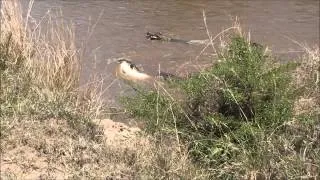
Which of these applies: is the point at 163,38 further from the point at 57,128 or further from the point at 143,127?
the point at 57,128

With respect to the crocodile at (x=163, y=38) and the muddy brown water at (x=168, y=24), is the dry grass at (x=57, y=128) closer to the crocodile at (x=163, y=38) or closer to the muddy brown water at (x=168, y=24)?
the muddy brown water at (x=168, y=24)

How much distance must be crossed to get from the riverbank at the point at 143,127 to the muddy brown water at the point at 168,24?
171cm

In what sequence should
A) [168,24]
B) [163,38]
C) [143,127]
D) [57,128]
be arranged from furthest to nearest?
[168,24] < [163,38] < [143,127] < [57,128]

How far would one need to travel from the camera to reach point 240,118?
4.66m


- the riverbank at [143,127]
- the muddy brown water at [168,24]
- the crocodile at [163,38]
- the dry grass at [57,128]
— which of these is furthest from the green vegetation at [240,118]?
the crocodile at [163,38]

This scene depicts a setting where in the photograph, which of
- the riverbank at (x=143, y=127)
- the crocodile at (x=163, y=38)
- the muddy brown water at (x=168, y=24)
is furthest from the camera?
the crocodile at (x=163, y=38)

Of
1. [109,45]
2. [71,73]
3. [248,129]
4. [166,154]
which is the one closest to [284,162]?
[248,129]

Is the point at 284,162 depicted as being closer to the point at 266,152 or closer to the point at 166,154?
the point at 266,152

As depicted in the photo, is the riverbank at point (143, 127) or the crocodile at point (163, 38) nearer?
the riverbank at point (143, 127)

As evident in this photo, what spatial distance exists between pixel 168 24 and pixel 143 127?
5.84 m

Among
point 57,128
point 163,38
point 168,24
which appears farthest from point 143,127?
point 168,24

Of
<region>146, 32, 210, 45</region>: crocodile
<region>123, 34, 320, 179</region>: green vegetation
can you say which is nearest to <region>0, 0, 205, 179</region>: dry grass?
<region>123, 34, 320, 179</region>: green vegetation

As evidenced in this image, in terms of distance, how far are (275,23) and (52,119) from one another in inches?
269

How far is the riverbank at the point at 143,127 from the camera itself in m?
4.10
